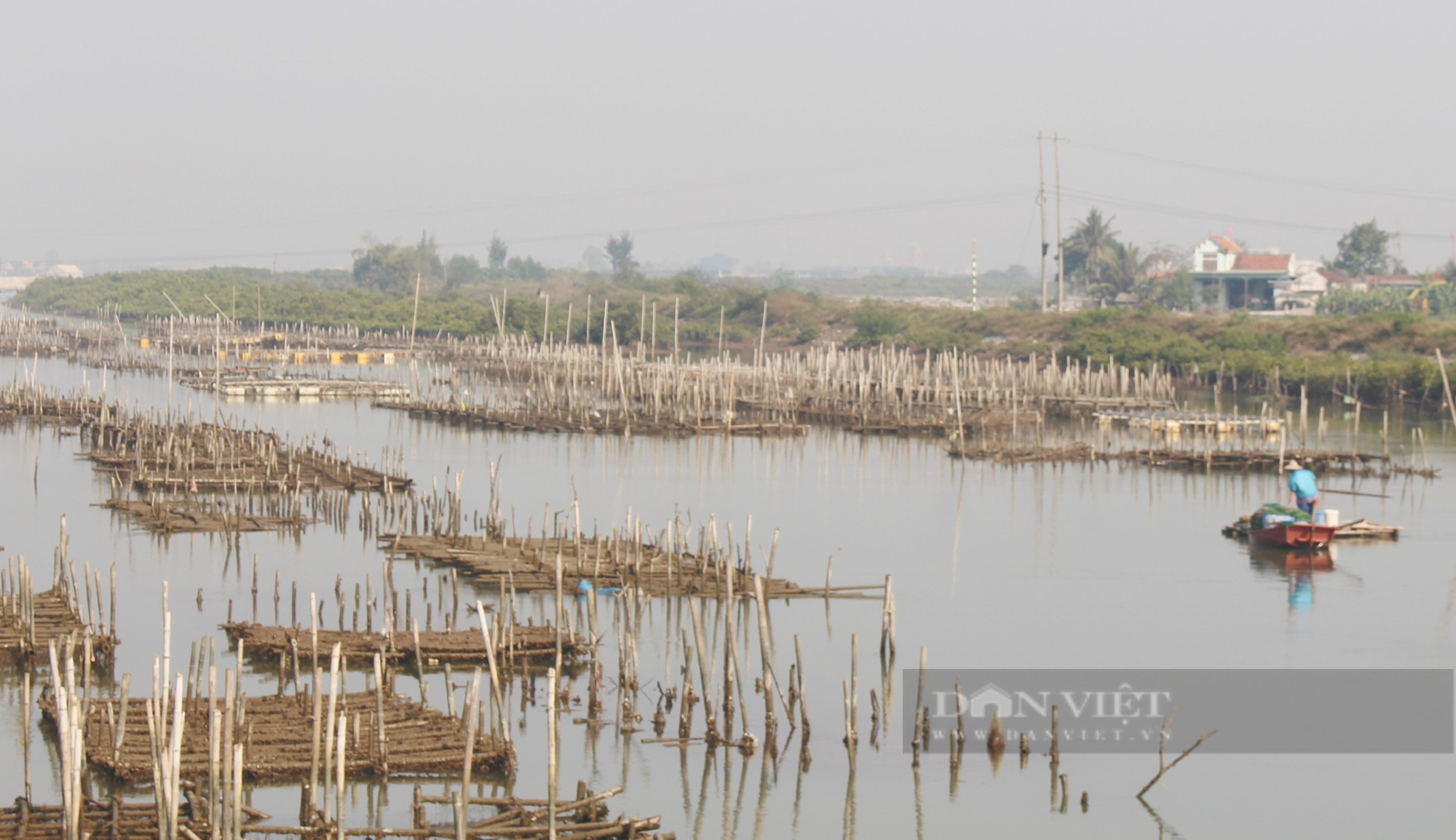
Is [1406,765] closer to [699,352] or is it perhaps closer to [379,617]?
[379,617]

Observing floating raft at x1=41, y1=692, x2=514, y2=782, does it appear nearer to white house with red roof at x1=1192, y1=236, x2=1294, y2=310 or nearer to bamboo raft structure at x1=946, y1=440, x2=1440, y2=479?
bamboo raft structure at x1=946, y1=440, x2=1440, y2=479

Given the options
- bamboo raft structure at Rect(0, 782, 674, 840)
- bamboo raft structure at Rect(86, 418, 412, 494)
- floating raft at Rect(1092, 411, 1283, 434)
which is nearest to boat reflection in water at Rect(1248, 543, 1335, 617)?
floating raft at Rect(1092, 411, 1283, 434)

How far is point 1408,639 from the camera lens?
1600 cm

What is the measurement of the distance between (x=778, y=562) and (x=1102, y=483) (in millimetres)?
8717

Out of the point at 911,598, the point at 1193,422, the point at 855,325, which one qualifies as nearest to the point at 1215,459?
the point at 1193,422

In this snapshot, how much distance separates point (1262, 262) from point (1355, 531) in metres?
50.2

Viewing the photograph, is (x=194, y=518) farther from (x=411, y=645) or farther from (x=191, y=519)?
(x=411, y=645)

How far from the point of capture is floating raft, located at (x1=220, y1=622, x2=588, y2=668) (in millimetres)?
12516

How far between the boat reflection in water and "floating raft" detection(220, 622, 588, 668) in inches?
341

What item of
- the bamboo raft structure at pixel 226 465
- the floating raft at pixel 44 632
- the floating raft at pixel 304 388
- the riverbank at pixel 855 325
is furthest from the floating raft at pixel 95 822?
the floating raft at pixel 304 388

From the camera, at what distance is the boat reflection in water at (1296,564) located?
18250 mm

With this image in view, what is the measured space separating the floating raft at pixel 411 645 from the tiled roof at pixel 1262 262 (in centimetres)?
5803

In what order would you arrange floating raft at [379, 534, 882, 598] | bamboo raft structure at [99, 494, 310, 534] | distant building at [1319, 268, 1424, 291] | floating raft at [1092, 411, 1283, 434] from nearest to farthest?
floating raft at [379, 534, 882, 598]
bamboo raft structure at [99, 494, 310, 534]
floating raft at [1092, 411, 1283, 434]
distant building at [1319, 268, 1424, 291]

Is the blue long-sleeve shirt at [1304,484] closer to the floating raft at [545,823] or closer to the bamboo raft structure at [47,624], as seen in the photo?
the floating raft at [545,823]
